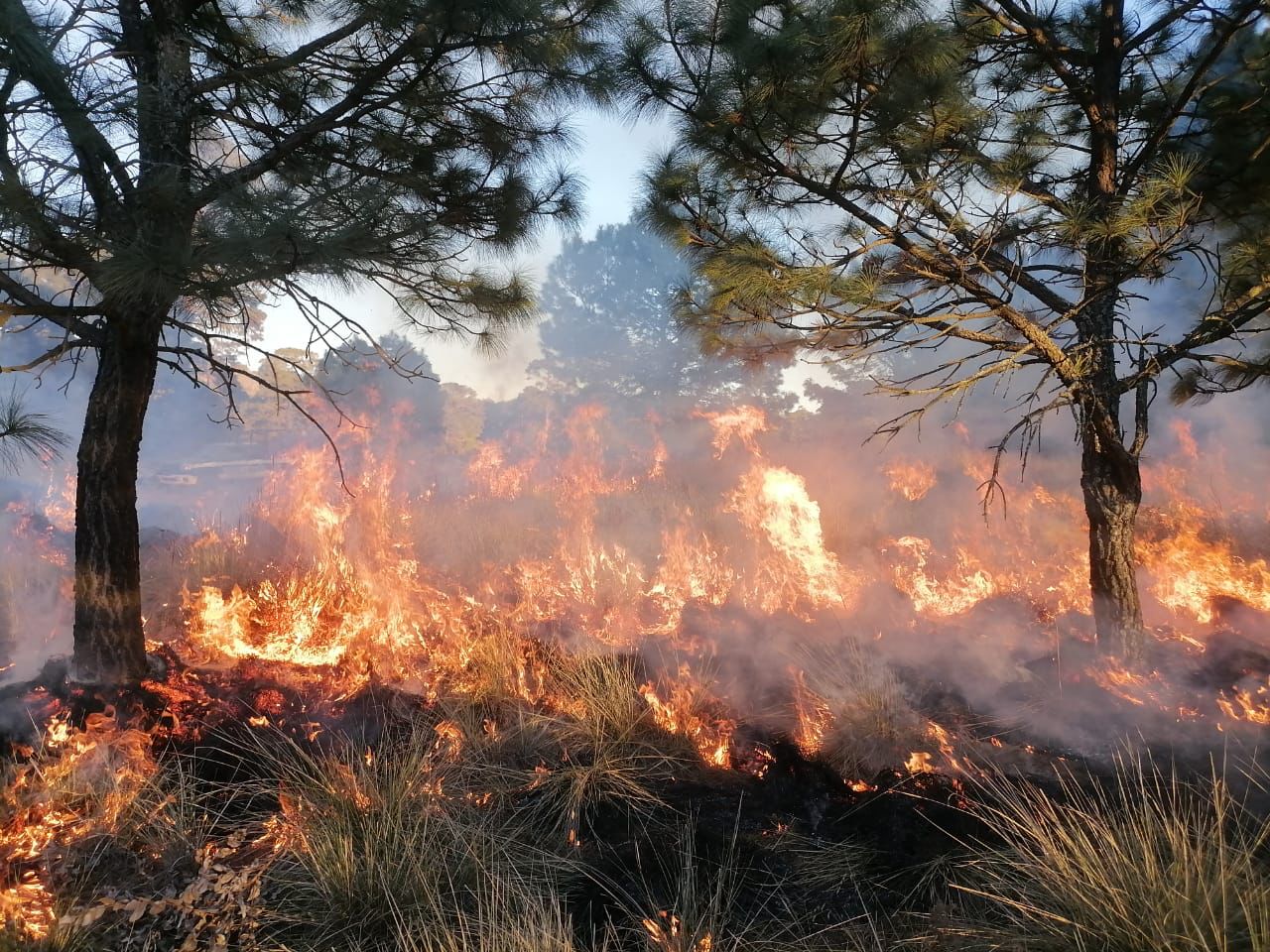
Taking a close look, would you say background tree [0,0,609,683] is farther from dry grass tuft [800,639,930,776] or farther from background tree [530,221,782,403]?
background tree [530,221,782,403]

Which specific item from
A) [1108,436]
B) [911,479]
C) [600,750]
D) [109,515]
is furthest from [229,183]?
[911,479]

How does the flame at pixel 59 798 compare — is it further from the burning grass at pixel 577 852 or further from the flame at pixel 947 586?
the flame at pixel 947 586

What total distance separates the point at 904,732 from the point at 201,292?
460cm

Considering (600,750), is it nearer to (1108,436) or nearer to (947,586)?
(1108,436)

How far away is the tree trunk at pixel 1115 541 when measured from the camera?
4.71 m

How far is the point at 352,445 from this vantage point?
14562 millimetres

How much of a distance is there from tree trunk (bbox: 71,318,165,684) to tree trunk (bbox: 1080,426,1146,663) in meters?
6.21

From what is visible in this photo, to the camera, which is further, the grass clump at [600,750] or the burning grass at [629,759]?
the grass clump at [600,750]

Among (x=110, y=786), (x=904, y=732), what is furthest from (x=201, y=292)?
(x=904, y=732)

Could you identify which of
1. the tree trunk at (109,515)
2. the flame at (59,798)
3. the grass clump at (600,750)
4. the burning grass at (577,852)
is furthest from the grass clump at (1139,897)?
the tree trunk at (109,515)

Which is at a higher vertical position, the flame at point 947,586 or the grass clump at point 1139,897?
the flame at point 947,586

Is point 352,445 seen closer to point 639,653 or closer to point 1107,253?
point 639,653

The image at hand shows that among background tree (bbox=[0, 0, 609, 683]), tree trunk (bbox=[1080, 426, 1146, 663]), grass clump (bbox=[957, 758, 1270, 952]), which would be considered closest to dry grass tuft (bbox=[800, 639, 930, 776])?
grass clump (bbox=[957, 758, 1270, 952])

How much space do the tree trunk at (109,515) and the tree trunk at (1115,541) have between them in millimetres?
6208
